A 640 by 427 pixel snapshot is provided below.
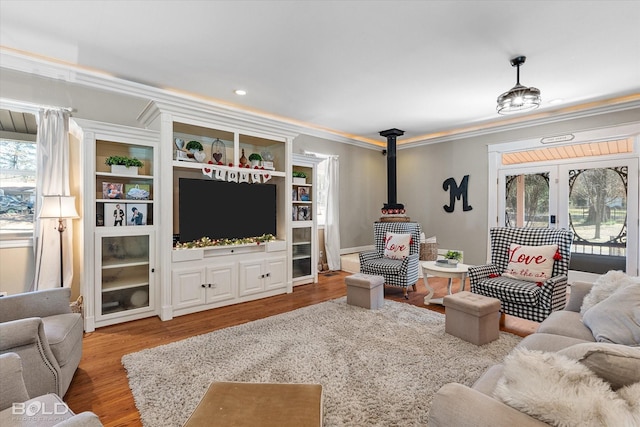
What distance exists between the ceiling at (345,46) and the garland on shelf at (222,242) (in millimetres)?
1860

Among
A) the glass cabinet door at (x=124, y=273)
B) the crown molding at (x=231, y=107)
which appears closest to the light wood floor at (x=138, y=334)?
the glass cabinet door at (x=124, y=273)

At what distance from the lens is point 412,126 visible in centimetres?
551

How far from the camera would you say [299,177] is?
A: 484cm

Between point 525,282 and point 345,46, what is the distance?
2865 mm

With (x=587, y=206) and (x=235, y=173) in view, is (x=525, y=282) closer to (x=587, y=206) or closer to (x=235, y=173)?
(x=587, y=206)

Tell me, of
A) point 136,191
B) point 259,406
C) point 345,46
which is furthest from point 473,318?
point 136,191

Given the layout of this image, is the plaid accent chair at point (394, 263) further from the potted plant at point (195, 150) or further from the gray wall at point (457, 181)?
the potted plant at point (195, 150)

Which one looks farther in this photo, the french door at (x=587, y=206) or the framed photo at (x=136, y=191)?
the french door at (x=587, y=206)

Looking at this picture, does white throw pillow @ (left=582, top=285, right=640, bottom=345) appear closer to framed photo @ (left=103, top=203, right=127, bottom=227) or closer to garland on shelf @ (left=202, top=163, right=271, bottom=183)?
garland on shelf @ (left=202, top=163, right=271, bottom=183)

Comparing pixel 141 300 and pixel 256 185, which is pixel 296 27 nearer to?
pixel 256 185

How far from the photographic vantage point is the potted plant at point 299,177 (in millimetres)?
4766

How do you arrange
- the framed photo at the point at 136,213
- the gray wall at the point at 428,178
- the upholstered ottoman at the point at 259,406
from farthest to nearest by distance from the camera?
the gray wall at the point at 428,178 → the framed photo at the point at 136,213 → the upholstered ottoman at the point at 259,406

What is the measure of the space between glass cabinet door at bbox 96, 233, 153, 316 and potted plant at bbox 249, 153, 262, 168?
1.56 m

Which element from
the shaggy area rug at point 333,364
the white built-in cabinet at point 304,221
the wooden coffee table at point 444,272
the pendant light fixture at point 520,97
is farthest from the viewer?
the white built-in cabinet at point 304,221
